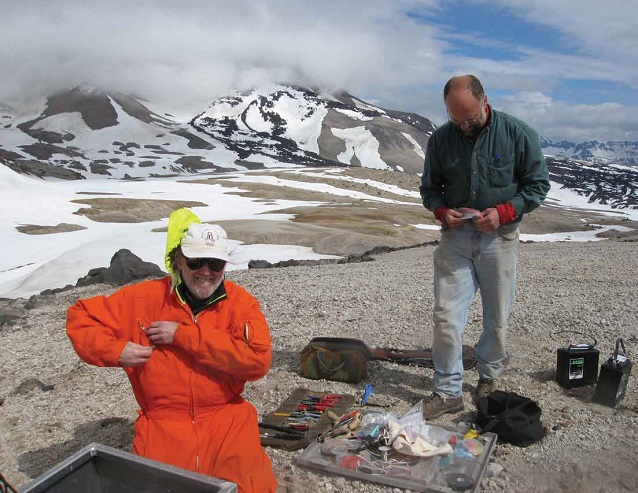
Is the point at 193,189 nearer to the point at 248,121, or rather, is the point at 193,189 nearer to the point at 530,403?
the point at 530,403

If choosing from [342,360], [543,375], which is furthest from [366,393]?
[543,375]

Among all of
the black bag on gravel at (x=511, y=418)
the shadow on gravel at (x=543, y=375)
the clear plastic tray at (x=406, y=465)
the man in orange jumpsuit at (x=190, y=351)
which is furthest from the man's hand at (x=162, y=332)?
the shadow on gravel at (x=543, y=375)

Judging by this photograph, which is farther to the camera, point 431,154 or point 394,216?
point 394,216

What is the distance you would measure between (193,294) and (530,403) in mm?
2890

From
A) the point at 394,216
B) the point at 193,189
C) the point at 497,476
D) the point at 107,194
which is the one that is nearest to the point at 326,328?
the point at 497,476

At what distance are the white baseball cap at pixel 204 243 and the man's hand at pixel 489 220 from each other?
210cm

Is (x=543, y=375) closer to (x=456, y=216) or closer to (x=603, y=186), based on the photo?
(x=456, y=216)

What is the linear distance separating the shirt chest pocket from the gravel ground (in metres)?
2.00

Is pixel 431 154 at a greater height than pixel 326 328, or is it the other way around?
pixel 431 154

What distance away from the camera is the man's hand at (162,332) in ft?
11.8

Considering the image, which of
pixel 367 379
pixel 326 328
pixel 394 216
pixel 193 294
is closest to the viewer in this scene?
pixel 193 294

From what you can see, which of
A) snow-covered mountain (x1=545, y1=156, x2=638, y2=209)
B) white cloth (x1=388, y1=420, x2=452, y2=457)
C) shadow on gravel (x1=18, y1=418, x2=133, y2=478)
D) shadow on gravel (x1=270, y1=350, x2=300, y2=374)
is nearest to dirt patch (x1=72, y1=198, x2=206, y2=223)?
shadow on gravel (x1=270, y1=350, x2=300, y2=374)

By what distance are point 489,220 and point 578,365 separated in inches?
74.7

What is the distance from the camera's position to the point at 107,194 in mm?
47125
